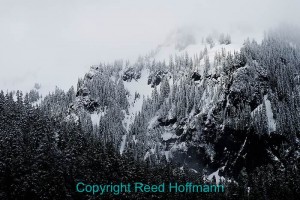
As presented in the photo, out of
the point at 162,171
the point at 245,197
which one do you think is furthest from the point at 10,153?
the point at 245,197

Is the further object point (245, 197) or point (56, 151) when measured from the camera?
point (245, 197)

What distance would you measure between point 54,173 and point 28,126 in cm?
3804

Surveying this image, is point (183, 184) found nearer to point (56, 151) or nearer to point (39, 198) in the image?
point (56, 151)

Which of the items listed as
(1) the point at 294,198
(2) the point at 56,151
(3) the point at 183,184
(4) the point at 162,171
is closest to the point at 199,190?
(3) the point at 183,184

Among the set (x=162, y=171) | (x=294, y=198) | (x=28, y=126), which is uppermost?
(x=28, y=126)

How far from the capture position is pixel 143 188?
116 meters

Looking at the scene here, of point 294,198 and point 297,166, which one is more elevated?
point 297,166

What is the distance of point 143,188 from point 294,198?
65753 mm

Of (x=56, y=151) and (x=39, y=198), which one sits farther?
(x=56, y=151)

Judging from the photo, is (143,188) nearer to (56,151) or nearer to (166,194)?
(166,194)

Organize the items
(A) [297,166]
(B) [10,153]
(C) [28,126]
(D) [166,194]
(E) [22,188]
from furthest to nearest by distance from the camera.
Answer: (A) [297,166]
(C) [28,126]
(D) [166,194]
(B) [10,153]
(E) [22,188]

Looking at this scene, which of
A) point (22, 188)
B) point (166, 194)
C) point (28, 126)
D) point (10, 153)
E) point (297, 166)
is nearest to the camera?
point (22, 188)

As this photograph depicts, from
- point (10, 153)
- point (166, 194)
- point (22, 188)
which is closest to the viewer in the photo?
point (22, 188)

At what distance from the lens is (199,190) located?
477 feet
